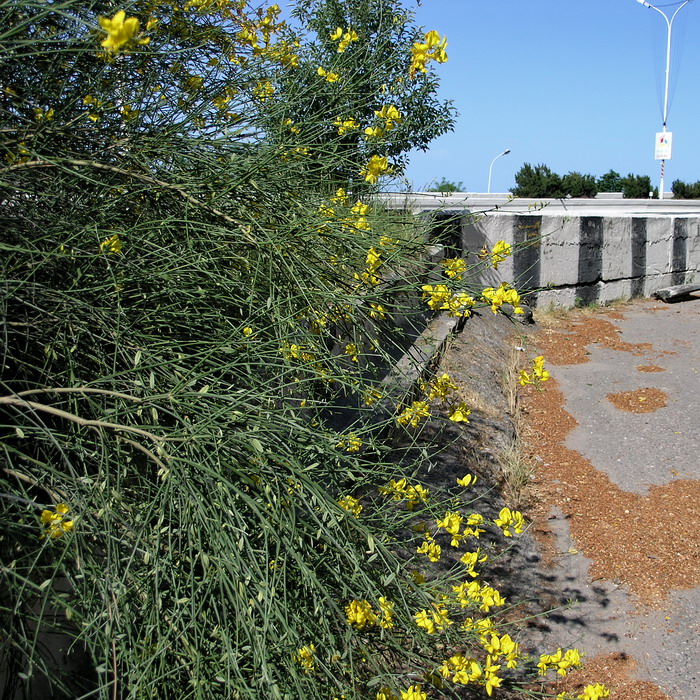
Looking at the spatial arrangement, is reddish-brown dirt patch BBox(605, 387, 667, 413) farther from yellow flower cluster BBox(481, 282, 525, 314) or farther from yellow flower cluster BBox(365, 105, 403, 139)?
yellow flower cluster BBox(481, 282, 525, 314)

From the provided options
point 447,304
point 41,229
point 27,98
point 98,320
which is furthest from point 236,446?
point 27,98

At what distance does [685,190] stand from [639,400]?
26677mm

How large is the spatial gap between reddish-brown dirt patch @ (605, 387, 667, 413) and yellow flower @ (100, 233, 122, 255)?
5070mm

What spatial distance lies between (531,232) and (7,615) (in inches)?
347

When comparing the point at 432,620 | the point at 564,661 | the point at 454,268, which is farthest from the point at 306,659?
the point at 454,268

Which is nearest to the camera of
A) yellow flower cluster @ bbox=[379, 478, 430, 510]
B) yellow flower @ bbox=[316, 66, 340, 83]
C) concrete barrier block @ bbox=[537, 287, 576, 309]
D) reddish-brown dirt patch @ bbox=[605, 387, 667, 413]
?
yellow flower cluster @ bbox=[379, 478, 430, 510]

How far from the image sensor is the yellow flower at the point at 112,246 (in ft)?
6.08

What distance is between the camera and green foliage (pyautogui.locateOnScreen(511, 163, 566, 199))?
89.7 ft

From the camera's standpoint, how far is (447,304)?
7.47 ft

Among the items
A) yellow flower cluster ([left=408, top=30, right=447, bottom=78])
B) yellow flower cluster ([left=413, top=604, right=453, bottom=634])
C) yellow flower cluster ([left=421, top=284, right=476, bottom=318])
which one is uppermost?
yellow flower cluster ([left=408, top=30, right=447, bottom=78])

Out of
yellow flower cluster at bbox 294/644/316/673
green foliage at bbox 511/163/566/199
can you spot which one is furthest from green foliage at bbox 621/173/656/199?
yellow flower cluster at bbox 294/644/316/673

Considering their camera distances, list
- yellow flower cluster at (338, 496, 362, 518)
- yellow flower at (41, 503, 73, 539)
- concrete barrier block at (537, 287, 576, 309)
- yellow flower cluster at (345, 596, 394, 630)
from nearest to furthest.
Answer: yellow flower at (41, 503, 73, 539) → yellow flower cluster at (345, 596, 394, 630) → yellow flower cluster at (338, 496, 362, 518) → concrete barrier block at (537, 287, 576, 309)

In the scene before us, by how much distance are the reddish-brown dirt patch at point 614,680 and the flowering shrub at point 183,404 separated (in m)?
0.46

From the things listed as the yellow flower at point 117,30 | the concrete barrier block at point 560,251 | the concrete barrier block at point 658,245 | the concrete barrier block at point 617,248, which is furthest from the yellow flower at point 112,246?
the concrete barrier block at point 658,245
